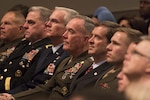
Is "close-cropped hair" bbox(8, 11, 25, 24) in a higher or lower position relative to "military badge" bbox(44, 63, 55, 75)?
higher

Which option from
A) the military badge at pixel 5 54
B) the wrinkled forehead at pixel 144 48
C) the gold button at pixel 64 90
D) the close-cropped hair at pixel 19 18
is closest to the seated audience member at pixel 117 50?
the gold button at pixel 64 90

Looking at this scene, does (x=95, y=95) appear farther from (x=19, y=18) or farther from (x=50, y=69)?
(x=19, y=18)

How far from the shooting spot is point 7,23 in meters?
3.21

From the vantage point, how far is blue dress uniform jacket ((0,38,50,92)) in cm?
262

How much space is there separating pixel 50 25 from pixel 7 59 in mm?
468

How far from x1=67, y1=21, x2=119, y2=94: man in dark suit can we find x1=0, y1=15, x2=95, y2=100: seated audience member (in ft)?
0.26

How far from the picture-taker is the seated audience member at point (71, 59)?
2.26m

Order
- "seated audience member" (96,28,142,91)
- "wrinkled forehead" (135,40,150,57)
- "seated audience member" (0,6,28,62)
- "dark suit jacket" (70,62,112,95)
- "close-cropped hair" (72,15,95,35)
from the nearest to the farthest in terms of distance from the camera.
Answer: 1. "wrinkled forehead" (135,40,150,57)
2. "seated audience member" (96,28,142,91)
3. "dark suit jacket" (70,62,112,95)
4. "close-cropped hair" (72,15,95,35)
5. "seated audience member" (0,6,28,62)

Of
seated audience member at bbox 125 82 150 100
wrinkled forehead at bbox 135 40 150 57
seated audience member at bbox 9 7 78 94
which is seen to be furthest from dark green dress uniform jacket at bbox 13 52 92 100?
seated audience member at bbox 125 82 150 100

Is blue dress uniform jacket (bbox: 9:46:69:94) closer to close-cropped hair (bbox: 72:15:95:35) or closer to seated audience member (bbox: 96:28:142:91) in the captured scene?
close-cropped hair (bbox: 72:15:95:35)

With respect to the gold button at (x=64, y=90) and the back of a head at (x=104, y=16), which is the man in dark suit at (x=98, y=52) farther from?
the back of a head at (x=104, y=16)

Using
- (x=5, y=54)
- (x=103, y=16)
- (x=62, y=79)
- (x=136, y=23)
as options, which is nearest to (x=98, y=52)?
(x=62, y=79)

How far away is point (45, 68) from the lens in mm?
2516

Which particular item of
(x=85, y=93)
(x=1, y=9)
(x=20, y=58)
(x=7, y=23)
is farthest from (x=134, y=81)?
(x=1, y=9)
